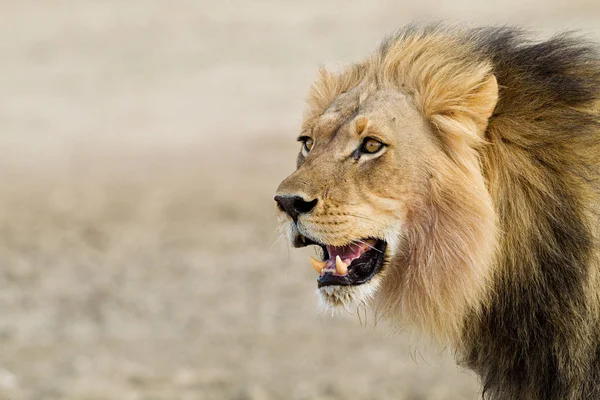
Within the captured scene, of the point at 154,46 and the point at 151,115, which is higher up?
the point at 154,46

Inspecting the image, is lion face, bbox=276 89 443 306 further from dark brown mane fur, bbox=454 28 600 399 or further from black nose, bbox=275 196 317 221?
dark brown mane fur, bbox=454 28 600 399

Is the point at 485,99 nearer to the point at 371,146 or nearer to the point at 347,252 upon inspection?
the point at 371,146

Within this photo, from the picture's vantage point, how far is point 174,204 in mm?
9648

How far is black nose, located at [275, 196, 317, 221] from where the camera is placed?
10.5 ft

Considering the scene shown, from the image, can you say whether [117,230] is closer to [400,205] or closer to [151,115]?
[151,115]

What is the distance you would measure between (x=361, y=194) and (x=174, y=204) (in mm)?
6549

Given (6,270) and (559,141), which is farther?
(6,270)

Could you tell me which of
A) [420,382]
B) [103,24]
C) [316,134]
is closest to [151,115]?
[103,24]

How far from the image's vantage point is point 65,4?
58.8ft

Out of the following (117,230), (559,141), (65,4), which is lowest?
(559,141)

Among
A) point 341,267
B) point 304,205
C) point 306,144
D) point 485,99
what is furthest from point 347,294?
point 485,99

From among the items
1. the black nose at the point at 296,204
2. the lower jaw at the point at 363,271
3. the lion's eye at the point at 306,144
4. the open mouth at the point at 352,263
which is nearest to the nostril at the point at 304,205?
the black nose at the point at 296,204

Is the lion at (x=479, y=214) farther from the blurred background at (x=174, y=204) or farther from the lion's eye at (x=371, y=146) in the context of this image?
the blurred background at (x=174, y=204)

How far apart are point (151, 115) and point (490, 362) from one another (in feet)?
34.9
